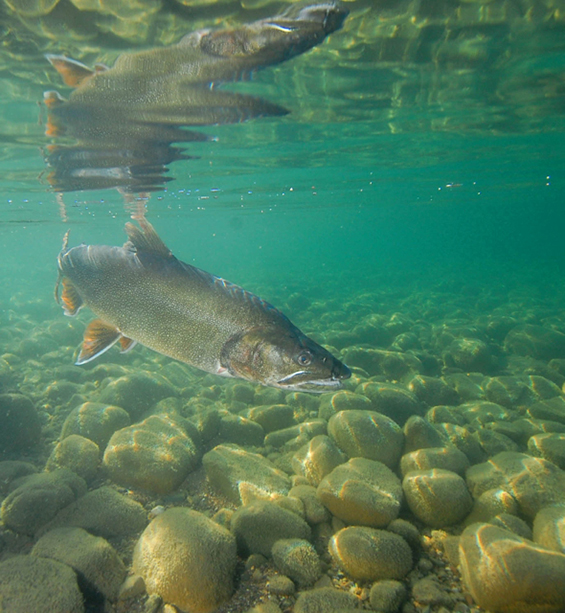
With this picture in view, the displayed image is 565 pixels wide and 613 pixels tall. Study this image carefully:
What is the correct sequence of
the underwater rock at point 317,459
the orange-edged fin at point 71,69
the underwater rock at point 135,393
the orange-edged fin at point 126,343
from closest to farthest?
the orange-edged fin at point 126,343, the underwater rock at point 317,459, the orange-edged fin at point 71,69, the underwater rock at point 135,393

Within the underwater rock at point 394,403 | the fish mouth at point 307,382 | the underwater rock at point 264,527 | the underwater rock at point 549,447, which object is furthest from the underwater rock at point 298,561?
the underwater rock at point 549,447

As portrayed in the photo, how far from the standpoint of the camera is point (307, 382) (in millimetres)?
2992

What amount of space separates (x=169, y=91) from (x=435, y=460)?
9078 mm

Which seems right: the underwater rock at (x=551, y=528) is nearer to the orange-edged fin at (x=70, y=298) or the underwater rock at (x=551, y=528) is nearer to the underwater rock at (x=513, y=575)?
the underwater rock at (x=513, y=575)

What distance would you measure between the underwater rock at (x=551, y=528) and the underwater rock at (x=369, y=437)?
1.89 meters

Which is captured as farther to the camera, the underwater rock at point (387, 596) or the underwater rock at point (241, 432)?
the underwater rock at point (241, 432)

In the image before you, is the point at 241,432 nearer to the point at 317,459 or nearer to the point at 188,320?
the point at 317,459

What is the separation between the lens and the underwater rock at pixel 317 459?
5156 millimetres

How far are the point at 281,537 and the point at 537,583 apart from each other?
2.45 meters

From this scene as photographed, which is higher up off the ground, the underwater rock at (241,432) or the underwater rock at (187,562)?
the underwater rock at (187,562)

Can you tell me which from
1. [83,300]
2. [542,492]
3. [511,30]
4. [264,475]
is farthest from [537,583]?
[511,30]

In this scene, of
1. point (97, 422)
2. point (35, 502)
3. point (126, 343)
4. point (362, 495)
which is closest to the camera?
point (126, 343)

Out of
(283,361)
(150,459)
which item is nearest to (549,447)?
(283,361)

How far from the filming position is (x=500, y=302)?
23.7m
